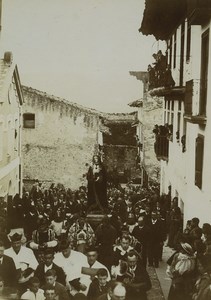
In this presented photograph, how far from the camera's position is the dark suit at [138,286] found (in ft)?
21.4

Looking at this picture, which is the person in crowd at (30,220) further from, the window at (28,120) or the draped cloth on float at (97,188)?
the window at (28,120)

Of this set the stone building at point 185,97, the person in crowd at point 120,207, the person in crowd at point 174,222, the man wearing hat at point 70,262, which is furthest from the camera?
the person in crowd at point 120,207

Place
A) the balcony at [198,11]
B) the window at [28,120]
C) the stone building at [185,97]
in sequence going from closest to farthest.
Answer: the balcony at [198,11], the stone building at [185,97], the window at [28,120]

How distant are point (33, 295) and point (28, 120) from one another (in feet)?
7.31

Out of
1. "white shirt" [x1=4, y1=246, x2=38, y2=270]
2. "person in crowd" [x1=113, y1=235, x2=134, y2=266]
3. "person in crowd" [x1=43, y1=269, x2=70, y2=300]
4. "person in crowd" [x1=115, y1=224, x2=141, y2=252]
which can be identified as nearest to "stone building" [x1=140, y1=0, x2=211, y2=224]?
"person in crowd" [x1=115, y1=224, x2=141, y2=252]

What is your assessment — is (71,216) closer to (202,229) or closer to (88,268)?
(88,268)

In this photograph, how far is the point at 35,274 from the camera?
667cm

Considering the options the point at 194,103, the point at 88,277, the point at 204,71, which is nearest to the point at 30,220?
the point at 88,277

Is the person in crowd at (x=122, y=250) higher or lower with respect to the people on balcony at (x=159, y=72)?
lower

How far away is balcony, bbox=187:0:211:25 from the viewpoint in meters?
6.41

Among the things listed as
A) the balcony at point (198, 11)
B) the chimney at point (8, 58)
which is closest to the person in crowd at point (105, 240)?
the chimney at point (8, 58)

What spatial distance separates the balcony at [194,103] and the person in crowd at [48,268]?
2.23 m

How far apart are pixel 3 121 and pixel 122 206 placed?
1851 millimetres

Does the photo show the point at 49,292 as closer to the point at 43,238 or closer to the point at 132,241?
the point at 43,238
